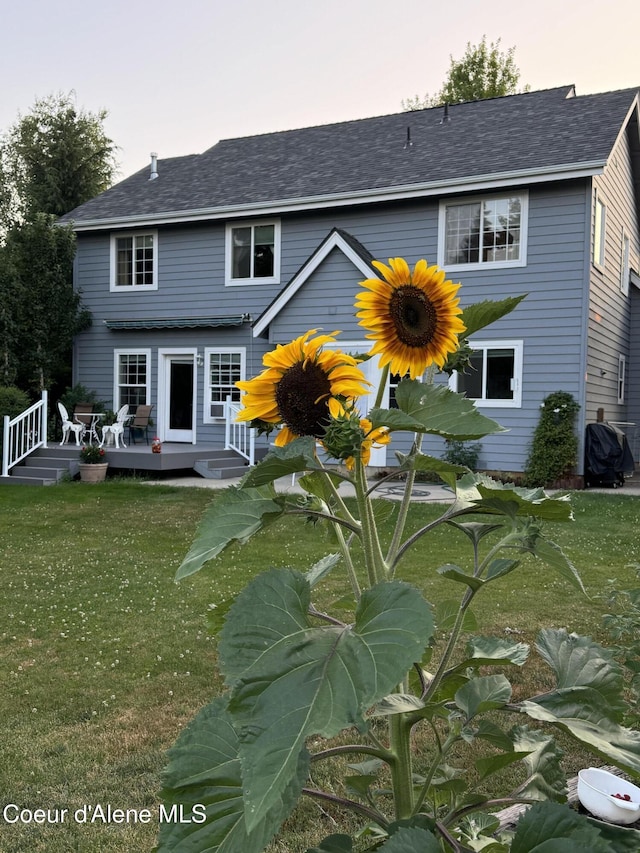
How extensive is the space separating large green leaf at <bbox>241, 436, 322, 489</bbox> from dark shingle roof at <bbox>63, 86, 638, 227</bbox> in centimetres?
1266

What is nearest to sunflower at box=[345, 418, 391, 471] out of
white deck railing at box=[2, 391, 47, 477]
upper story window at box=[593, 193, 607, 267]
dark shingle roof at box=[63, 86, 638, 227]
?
dark shingle roof at box=[63, 86, 638, 227]

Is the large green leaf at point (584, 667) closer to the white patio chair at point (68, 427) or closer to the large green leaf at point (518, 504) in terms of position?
the large green leaf at point (518, 504)

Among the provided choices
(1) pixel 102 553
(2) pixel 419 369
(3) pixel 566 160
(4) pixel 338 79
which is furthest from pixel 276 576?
(4) pixel 338 79

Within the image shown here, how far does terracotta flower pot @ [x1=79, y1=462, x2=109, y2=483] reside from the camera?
13.0 meters

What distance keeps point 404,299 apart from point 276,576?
535 mm

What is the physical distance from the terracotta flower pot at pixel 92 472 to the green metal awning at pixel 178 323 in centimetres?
432

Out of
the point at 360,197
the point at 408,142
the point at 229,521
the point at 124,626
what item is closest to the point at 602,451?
the point at 360,197

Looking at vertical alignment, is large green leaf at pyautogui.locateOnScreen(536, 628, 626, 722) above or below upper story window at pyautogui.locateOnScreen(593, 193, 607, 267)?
below

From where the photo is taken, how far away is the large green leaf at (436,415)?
923 mm

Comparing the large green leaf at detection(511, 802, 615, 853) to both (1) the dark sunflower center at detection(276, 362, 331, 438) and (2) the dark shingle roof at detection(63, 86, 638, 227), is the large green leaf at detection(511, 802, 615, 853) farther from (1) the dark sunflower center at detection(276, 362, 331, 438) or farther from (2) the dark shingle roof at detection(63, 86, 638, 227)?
(2) the dark shingle roof at detection(63, 86, 638, 227)

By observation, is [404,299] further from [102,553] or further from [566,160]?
[566,160]

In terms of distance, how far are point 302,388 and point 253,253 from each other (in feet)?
49.8

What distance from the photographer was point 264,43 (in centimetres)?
1386

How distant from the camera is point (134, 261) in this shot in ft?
55.7
